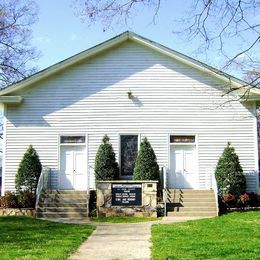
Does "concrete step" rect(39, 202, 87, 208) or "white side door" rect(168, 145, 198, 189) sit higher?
"white side door" rect(168, 145, 198, 189)

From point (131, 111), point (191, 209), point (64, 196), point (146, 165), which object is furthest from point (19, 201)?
point (191, 209)

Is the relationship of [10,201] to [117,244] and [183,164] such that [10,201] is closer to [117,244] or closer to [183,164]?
[183,164]

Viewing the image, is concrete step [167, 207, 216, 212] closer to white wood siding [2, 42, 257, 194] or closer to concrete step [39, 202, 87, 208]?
white wood siding [2, 42, 257, 194]

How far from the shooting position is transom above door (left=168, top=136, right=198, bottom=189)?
21578mm

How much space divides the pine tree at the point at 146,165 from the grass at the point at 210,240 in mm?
4779

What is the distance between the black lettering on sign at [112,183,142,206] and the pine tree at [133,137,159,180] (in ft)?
3.05

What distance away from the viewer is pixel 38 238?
12562 millimetres

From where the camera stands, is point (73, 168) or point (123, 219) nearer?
point (123, 219)

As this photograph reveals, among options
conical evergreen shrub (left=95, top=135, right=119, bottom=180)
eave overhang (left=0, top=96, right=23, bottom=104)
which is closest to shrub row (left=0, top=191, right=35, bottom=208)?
conical evergreen shrub (left=95, top=135, right=119, bottom=180)

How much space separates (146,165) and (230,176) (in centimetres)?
348

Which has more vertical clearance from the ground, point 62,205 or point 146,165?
point 146,165

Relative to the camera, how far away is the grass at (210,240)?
958cm

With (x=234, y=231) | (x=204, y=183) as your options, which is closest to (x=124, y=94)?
(x=204, y=183)

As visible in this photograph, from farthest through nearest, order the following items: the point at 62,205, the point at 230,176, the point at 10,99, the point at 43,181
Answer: the point at 10,99, the point at 43,181, the point at 230,176, the point at 62,205
